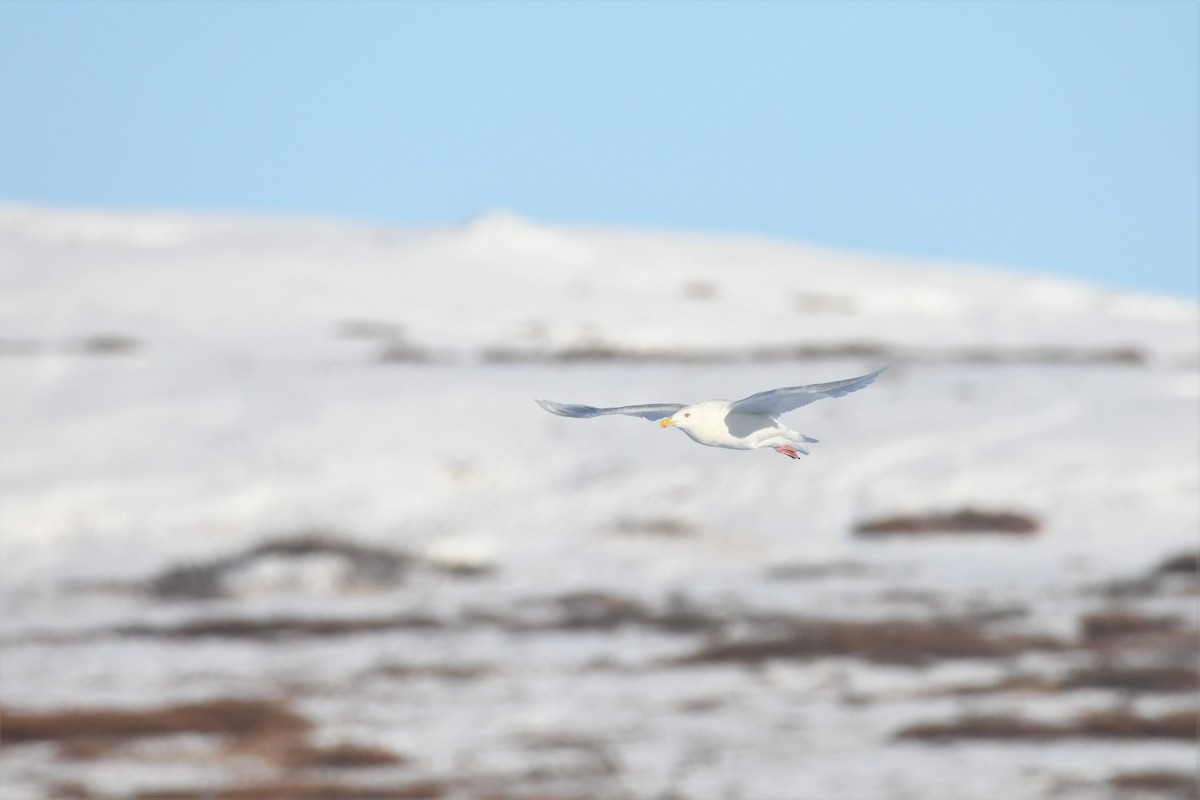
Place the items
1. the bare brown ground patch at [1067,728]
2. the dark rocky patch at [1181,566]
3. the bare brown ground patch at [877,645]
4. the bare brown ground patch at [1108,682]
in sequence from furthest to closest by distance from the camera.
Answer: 1. the dark rocky patch at [1181,566]
2. the bare brown ground patch at [877,645]
3. the bare brown ground patch at [1108,682]
4. the bare brown ground patch at [1067,728]

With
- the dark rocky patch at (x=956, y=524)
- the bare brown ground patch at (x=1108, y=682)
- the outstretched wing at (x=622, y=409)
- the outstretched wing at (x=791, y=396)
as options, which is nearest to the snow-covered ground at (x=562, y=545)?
the bare brown ground patch at (x=1108, y=682)

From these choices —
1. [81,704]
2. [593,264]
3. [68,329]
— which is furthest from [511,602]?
[593,264]

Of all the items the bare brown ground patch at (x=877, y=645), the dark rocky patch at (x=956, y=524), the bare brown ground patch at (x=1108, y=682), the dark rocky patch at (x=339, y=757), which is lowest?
the dark rocky patch at (x=339, y=757)

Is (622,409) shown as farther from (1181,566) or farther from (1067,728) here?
(1181,566)

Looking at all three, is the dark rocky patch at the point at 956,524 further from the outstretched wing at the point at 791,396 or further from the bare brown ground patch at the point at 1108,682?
the outstretched wing at the point at 791,396

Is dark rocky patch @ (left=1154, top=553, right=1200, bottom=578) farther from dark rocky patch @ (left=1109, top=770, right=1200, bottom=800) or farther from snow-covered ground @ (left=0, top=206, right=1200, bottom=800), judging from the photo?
dark rocky patch @ (left=1109, top=770, right=1200, bottom=800)

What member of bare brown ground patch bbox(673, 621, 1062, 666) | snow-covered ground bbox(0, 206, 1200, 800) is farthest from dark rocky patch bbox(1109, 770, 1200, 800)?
bare brown ground patch bbox(673, 621, 1062, 666)

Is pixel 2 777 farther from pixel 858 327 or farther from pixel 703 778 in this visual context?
pixel 858 327

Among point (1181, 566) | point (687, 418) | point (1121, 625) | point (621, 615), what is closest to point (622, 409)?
point (687, 418)
